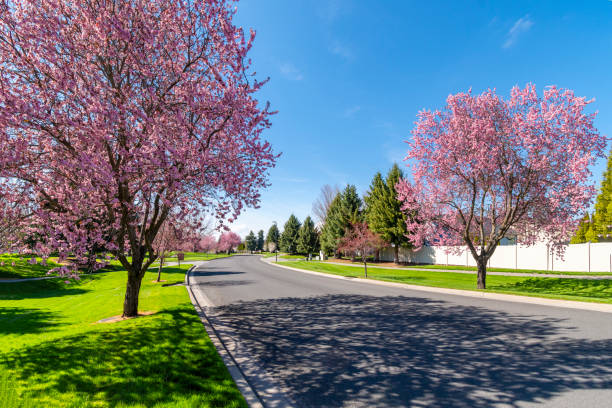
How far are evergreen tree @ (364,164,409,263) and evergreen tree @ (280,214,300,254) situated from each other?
41496 mm

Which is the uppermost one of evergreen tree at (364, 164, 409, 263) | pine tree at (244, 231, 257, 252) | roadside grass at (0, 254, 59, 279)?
evergreen tree at (364, 164, 409, 263)

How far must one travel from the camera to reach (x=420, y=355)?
5.58 meters

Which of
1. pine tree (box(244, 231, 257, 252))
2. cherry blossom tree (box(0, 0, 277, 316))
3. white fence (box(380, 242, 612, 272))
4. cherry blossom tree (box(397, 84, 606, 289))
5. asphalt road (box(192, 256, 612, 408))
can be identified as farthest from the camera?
pine tree (box(244, 231, 257, 252))

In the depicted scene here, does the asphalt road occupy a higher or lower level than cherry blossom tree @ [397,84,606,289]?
lower

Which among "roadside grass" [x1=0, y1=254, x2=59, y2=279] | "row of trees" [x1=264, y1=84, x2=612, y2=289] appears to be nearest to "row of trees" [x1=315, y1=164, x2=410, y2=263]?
"row of trees" [x1=264, y1=84, x2=612, y2=289]

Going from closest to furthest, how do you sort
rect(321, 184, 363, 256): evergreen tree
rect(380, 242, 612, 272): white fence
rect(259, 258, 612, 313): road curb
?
rect(259, 258, 612, 313): road curb, rect(380, 242, 612, 272): white fence, rect(321, 184, 363, 256): evergreen tree

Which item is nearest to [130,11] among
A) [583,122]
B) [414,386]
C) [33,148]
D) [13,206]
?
[33,148]

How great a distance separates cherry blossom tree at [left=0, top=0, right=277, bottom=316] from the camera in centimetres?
597

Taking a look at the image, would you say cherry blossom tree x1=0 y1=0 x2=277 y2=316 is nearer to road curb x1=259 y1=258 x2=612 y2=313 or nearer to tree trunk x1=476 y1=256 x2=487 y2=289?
road curb x1=259 y1=258 x2=612 y2=313

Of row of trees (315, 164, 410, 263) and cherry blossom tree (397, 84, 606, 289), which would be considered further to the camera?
row of trees (315, 164, 410, 263)

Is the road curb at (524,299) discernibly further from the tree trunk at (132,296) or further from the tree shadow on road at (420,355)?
the tree trunk at (132,296)

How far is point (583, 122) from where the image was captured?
13469mm

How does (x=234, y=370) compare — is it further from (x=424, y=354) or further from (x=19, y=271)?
(x=19, y=271)

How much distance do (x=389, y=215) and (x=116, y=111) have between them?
33460 mm
